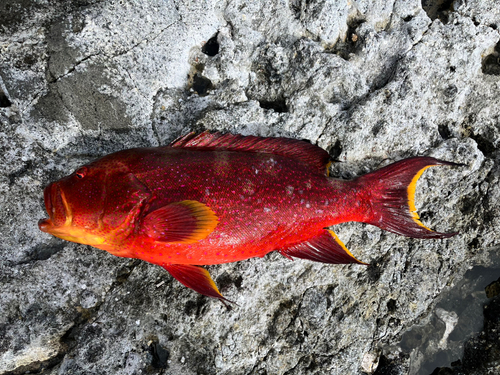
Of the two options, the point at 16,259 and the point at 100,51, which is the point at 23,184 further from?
the point at 100,51

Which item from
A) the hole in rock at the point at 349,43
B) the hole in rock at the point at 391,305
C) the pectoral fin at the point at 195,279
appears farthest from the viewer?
the hole in rock at the point at 349,43

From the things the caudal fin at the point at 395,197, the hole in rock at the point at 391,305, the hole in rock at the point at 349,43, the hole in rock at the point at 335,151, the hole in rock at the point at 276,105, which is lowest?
the hole in rock at the point at 391,305

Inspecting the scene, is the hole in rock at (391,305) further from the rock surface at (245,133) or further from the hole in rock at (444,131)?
the hole in rock at (444,131)

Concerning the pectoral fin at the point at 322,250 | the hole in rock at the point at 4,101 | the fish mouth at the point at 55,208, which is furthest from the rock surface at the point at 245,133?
the fish mouth at the point at 55,208

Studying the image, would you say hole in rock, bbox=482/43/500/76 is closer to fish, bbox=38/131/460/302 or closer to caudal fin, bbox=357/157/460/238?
fish, bbox=38/131/460/302

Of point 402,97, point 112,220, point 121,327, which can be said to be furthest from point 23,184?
point 402,97

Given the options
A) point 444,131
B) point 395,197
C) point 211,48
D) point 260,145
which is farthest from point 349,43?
point 395,197

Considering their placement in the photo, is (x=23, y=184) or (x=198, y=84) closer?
(x=23, y=184)

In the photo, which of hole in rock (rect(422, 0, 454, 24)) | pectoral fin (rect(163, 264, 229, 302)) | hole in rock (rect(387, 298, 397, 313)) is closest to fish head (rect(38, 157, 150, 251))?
pectoral fin (rect(163, 264, 229, 302))

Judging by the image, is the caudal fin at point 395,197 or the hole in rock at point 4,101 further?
the hole in rock at point 4,101
